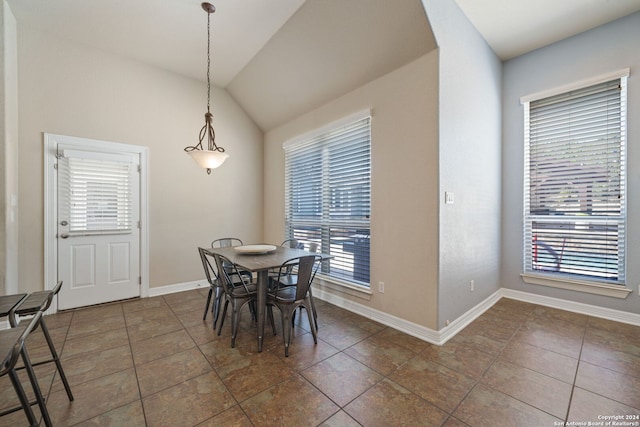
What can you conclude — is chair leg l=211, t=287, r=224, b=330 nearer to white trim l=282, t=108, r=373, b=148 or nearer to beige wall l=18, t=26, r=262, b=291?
beige wall l=18, t=26, r=262, b=291

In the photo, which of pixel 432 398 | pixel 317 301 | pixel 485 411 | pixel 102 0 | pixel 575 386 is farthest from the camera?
pixel 317 301

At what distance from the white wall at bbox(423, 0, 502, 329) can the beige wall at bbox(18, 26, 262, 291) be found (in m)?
3.54

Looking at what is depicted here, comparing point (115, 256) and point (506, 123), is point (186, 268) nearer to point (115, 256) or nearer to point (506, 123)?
point (115, 256)

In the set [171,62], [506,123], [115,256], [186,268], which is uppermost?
[171,62]

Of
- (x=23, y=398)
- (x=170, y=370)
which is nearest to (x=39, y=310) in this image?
(x=23, y=398)

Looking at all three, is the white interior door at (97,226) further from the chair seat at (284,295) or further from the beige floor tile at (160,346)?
the chair seat at (284,295)

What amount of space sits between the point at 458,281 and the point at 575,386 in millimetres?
1112

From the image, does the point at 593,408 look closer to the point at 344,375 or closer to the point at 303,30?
the point at 344,375

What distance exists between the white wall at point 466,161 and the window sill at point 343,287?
2.94ft

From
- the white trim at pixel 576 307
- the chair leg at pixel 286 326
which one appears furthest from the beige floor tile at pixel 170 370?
the white trim at pixel 576 307

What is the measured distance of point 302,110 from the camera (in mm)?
4121

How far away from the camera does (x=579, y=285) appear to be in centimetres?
321

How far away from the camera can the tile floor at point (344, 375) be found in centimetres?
164

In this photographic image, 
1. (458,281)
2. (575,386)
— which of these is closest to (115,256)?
(458,281)
